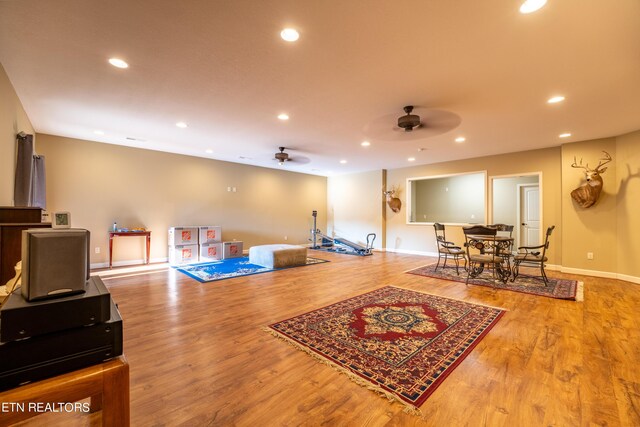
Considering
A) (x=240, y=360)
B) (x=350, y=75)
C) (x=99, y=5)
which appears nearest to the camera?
(x=99, y=5)

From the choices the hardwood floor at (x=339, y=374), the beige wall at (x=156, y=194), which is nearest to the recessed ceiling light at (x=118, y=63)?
the hardwood floor at (x=339, y=374)

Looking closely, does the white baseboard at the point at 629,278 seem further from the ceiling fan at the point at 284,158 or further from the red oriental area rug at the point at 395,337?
the ceiling fan at the point at 284,158

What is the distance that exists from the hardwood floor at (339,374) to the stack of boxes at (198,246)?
280 cm

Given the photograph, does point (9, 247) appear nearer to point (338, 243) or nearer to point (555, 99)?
point (555, 99)

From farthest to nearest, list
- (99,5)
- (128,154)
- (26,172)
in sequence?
(128,154) < (26,172) < (99,5)

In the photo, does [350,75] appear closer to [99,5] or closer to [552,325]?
[99,5]

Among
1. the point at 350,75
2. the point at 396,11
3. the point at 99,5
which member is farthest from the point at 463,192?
the point at 99,5

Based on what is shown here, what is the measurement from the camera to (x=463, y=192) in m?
8.95

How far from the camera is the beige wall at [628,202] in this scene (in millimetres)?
4707

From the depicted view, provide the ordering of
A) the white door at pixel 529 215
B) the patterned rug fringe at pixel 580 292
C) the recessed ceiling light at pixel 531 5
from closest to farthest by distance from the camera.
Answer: the recessed ceiling light at pixel 531 5 < the patterned rug fringe at pixel 580 292 < the white door at pixel 529 215

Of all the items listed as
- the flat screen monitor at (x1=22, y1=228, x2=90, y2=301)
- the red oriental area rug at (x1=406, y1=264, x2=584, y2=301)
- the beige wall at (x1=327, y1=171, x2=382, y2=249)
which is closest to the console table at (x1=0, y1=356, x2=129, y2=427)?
the flat screen monitor at (x1=22, y1=228, x2=90, y2=301)

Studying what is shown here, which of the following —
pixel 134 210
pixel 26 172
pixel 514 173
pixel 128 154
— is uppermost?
pixel 128 154

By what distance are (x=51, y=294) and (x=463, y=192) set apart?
991 centimetres

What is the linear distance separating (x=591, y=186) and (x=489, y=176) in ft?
6.18
